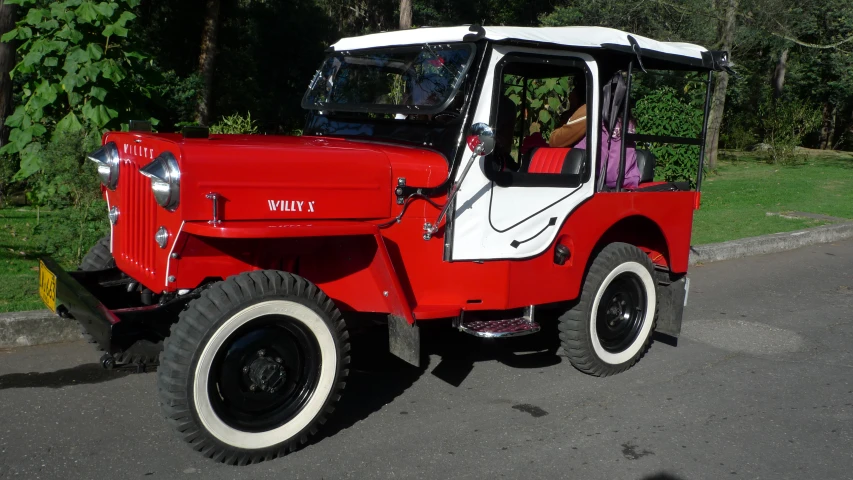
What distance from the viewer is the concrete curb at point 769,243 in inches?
382

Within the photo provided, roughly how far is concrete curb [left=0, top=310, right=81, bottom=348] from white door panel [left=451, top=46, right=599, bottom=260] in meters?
3.00

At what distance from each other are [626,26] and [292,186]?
19782mm

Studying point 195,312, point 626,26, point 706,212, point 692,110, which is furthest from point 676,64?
point 626,26

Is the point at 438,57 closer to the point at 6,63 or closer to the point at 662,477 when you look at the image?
the point at 662,477

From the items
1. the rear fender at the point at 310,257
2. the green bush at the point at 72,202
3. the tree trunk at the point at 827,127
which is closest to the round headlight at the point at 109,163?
the rear fender at the point at 310,257

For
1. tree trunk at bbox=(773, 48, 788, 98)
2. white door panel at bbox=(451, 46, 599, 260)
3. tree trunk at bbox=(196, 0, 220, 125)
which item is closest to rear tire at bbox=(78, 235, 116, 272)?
white door panel at bbox=(451, 46, 599, 260)

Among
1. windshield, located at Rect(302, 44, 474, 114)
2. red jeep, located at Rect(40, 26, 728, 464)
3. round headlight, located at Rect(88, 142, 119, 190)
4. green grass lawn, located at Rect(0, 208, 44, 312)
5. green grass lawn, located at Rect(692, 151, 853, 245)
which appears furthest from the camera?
green grass lawn, located at Rect(692, 151, 853, 245)

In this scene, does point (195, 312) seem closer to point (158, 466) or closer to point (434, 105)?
point (158, 466)

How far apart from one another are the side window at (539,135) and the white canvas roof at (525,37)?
125mm

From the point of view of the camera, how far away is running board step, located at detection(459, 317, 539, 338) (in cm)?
455

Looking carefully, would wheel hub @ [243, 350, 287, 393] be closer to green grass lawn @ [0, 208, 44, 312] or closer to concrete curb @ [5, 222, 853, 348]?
concrete curb @ [5, 222, 853, 348]

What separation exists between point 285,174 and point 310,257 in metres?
0.61

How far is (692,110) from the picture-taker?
12125 millimetres

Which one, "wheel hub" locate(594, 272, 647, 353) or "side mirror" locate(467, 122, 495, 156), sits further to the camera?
"wheel hub" locate(594, 272, 647, 353)
